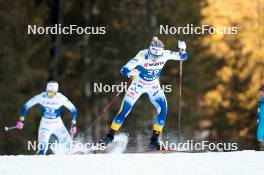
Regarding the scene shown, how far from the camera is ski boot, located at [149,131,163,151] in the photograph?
11.6 meters

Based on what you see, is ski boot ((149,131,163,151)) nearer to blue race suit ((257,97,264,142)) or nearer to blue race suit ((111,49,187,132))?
blue race suit ((111,49,187,132))

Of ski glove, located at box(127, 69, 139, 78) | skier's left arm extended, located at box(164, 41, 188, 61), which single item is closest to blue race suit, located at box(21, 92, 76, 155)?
ski glove, located at box(127, 69, 139, 78)

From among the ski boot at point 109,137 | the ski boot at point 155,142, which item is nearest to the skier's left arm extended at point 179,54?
the ski boot at point 155,142

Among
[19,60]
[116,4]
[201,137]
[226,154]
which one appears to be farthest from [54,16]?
[226,154]

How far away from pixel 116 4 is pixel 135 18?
0.66 meters

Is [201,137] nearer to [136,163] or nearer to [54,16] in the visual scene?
[54,16]

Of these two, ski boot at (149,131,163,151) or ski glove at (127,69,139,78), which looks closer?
ski glove at (127,69,139,78)

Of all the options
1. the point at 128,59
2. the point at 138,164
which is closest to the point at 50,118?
the point at 138,164

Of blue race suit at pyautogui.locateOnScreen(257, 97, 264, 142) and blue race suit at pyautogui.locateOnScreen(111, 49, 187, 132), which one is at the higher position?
blue race suit at pyautogui.locateOnScreen(111, 49, 187, 132)

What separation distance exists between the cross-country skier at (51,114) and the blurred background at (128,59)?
1.58m

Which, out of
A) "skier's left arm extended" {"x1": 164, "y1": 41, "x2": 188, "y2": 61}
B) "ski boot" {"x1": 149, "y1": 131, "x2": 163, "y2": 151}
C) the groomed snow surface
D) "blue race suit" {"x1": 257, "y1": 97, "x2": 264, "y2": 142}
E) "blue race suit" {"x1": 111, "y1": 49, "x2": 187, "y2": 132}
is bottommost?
the groomed snow surface

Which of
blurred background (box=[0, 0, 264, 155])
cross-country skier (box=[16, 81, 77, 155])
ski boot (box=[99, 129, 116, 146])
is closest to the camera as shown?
ski boot (box=[99, 129, 116, 146])

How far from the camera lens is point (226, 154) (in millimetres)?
10992

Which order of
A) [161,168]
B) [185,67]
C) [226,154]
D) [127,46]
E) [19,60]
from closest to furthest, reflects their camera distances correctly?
[161,168], [226,154], [19,60], [127,46], [185,67]
